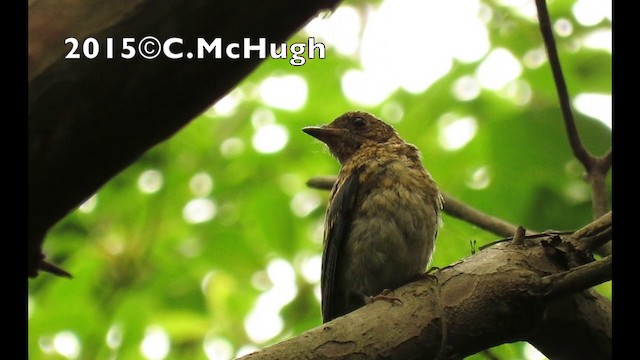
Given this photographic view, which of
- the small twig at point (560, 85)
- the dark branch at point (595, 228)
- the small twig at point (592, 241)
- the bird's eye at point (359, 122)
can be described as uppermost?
the bird's eye at point (359, 122)

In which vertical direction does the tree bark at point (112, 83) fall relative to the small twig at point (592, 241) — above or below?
below

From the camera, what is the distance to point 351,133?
4527mm

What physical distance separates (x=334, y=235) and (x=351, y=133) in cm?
95

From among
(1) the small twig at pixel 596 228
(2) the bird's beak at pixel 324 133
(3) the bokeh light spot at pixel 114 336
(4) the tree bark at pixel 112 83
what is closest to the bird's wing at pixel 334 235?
(2) the bird's beak at pixel 324 133

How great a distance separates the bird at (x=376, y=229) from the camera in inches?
142

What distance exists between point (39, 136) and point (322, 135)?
311cm

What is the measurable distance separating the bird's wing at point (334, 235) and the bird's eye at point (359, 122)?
79 cm

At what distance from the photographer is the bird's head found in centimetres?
445

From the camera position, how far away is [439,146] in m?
4.31

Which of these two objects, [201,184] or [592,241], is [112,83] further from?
[201,184]

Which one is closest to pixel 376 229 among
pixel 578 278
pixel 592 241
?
pixel 592 241

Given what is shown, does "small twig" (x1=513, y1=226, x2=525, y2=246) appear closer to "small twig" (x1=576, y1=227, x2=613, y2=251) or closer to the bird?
"small twig" (x1=576, y1=227, x2=613, y2=251)

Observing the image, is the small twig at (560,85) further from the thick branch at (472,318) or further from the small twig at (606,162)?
the thick branch at (472,318)
